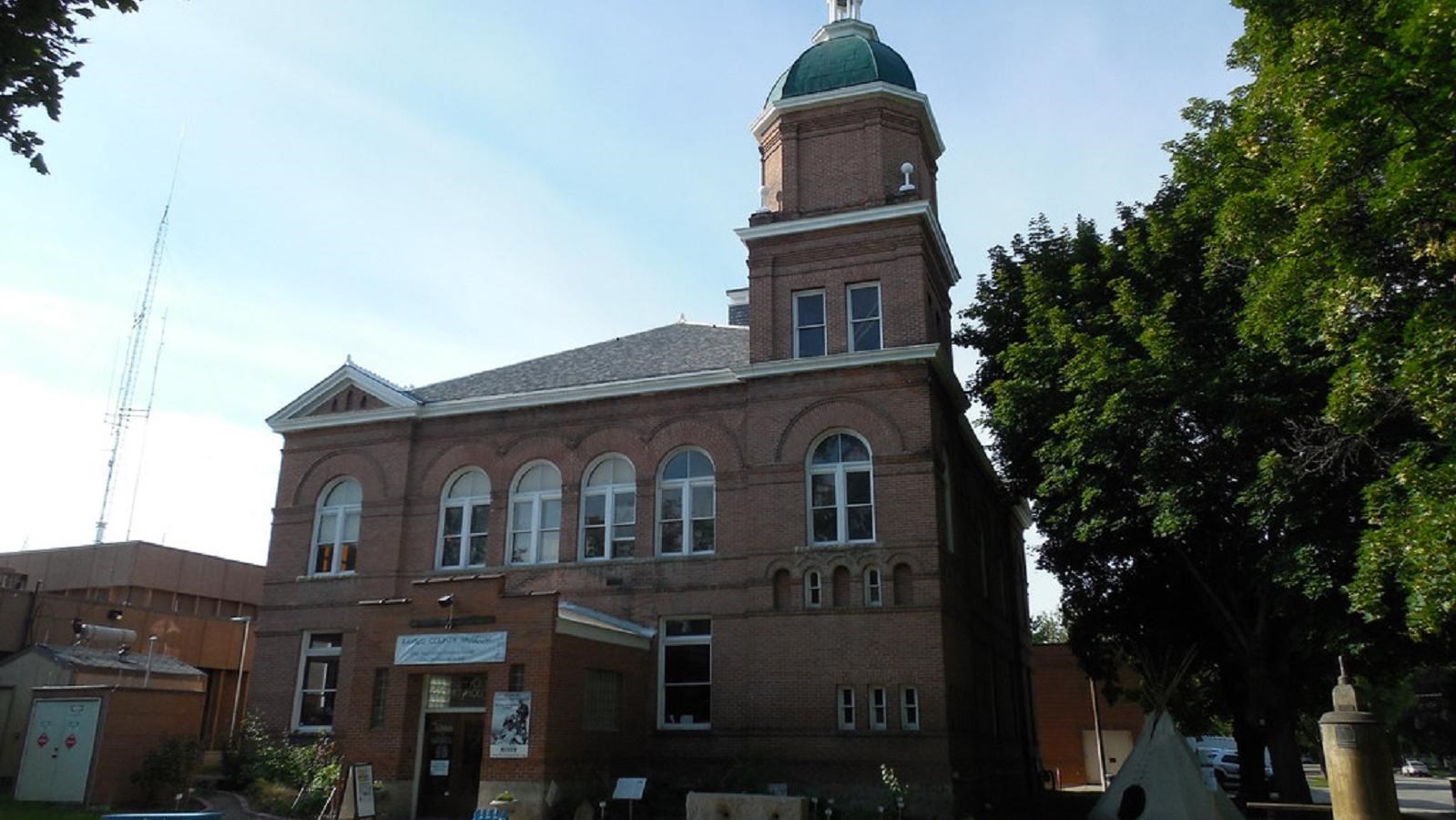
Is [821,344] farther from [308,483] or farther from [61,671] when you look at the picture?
[61,671]

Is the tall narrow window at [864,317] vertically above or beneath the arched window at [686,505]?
above

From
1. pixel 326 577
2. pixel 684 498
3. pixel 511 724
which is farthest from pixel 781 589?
pixel 326 577

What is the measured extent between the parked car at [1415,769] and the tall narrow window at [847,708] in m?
84.3

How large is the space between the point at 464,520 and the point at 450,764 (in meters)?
7.25

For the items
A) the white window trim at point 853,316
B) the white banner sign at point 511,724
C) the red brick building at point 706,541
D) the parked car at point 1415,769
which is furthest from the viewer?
the parked car at point 1415,769

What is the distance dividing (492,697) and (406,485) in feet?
30.2

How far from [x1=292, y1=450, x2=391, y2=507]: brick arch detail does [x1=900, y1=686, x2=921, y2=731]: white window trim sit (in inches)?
592

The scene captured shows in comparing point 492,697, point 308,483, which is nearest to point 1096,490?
point 492,697

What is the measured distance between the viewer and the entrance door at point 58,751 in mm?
21828

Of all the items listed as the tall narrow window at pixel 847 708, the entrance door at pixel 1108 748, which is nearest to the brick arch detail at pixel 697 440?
the tall narrow window at pixel 847 708

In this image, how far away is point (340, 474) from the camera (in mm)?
29062

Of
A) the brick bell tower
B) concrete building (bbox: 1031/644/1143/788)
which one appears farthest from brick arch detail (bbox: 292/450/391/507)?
concrete building (bbox: 1031/644/1143/788)

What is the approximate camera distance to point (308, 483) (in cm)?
2928

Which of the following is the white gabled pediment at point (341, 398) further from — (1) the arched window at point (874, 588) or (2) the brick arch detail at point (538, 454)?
(1) the arched window at point (874, 588)
